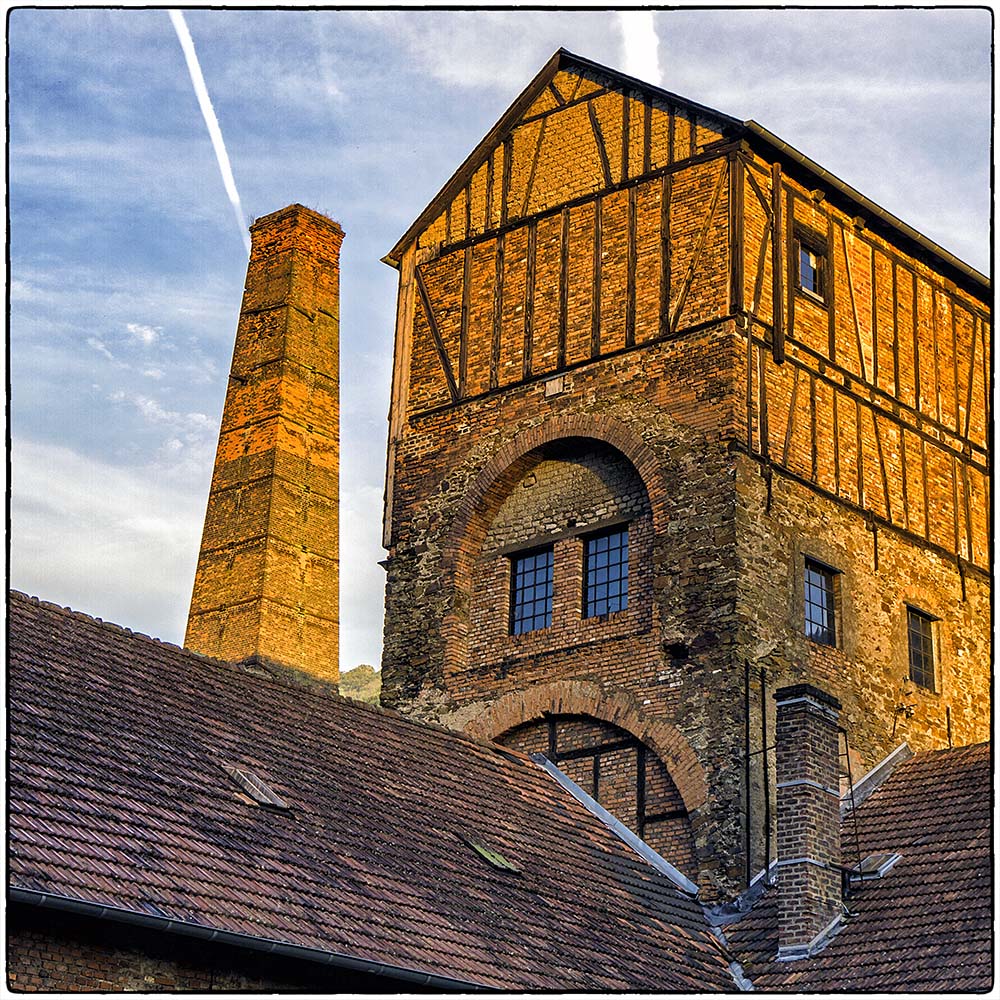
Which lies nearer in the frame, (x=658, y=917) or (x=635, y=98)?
(x=658, y=917)

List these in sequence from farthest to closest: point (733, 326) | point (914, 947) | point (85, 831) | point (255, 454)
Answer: point (255, 454) → point (733, 326) → point (914, 947) → point (85, 831)

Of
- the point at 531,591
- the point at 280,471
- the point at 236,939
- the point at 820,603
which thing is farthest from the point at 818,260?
the point at 280,471

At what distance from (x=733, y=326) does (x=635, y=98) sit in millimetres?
3851

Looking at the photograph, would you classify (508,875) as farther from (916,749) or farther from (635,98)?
(635,98)

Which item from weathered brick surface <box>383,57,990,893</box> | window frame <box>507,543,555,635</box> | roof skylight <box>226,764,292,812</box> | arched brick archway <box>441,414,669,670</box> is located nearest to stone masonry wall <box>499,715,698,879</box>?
Answer: weathered brick surface <box>383,57,990,893</box>

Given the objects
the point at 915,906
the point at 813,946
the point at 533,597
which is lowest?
the point at 813,946

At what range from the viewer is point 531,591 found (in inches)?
903

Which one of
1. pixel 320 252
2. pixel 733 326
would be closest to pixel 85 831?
pixel 733 326

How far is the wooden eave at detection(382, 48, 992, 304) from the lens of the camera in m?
22.6

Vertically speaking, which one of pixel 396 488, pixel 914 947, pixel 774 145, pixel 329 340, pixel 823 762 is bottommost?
pixel 914 947

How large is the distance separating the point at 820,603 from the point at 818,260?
457 cm

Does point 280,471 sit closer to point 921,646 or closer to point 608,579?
point 608,579

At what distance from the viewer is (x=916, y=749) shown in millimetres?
22438

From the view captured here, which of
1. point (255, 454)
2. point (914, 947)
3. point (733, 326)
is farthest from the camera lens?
point (255, 454)
